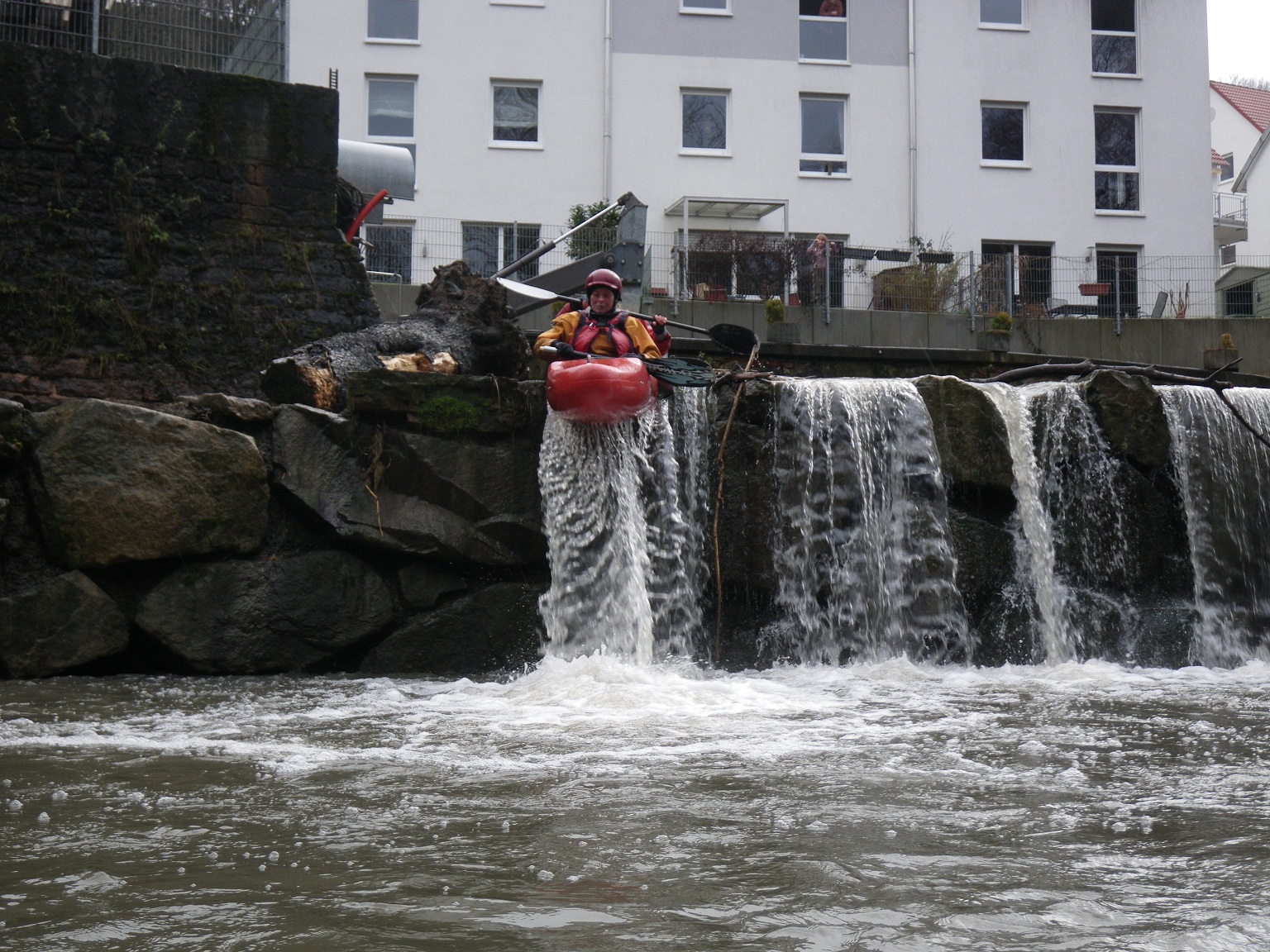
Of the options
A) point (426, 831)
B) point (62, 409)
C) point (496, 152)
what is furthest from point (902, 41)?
point (426, 831)

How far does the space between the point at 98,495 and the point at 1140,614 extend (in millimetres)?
6574

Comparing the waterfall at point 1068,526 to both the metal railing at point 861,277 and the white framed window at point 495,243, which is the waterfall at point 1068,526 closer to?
the metal railing at point 861,277

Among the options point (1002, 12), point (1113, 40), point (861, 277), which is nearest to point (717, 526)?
point (861, 277)

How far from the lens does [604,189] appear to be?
23.2m

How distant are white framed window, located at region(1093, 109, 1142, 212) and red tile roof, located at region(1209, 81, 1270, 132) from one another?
17.9 m

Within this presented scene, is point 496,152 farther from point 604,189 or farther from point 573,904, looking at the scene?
point 573,904

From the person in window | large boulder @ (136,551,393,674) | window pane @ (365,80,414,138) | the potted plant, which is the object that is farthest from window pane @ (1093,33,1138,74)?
large boulder @ (136,551,393,674)

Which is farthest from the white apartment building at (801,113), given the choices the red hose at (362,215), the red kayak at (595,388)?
the red kayak at (595,388)

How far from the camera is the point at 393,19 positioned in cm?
2336

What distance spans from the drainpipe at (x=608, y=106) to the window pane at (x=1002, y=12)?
7.44m

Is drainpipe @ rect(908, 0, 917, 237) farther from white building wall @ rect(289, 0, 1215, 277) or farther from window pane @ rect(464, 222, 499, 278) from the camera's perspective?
window pane @ rect(464, 222, 499, 278)

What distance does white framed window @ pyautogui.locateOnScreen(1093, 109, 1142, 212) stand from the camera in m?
25.0

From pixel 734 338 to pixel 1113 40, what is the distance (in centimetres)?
1965

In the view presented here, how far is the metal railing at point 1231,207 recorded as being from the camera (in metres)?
28.6
